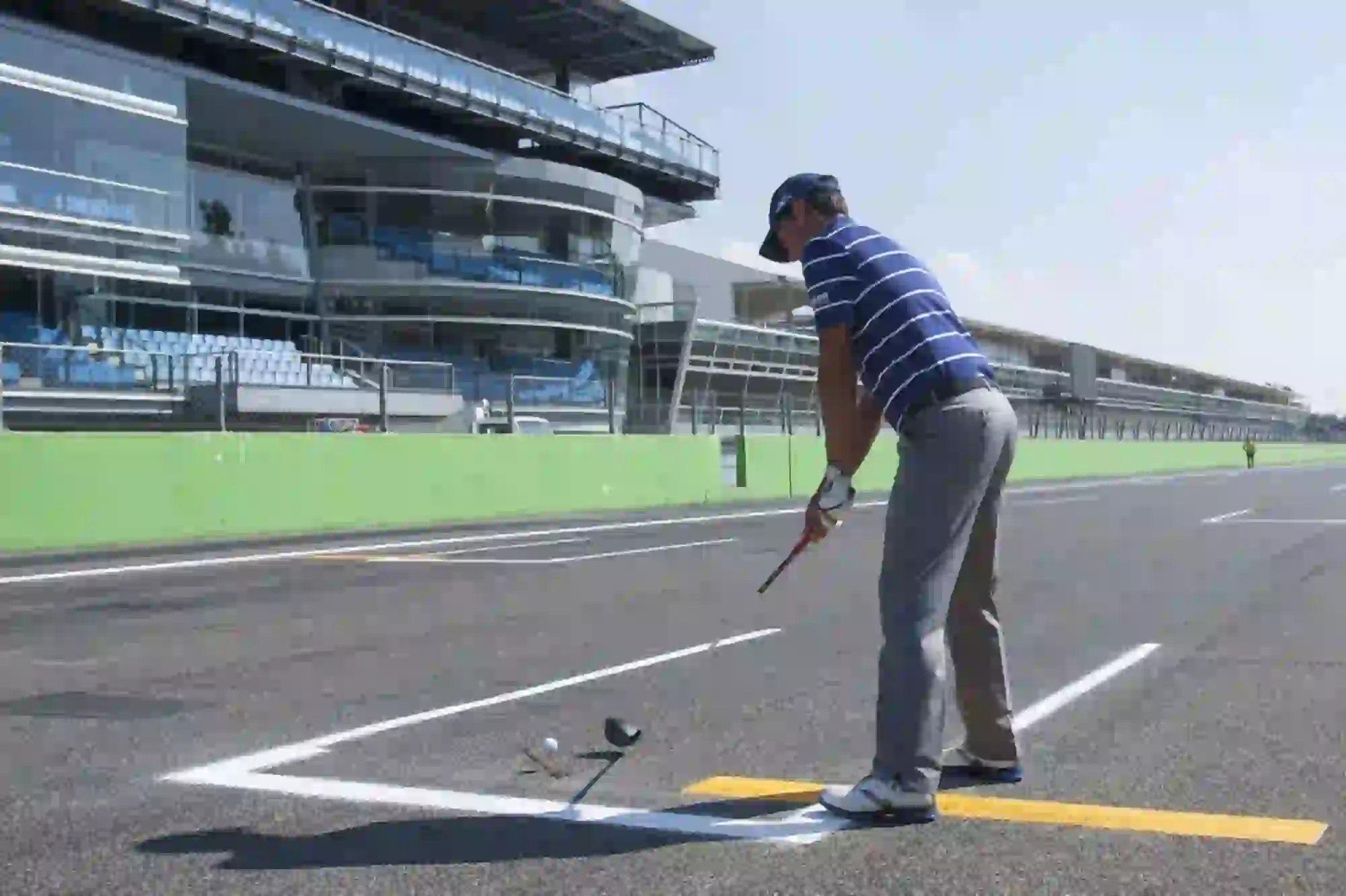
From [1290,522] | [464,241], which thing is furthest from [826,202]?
[464,241]

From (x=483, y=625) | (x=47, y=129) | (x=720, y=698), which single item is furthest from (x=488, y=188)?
(x=720, y=698)

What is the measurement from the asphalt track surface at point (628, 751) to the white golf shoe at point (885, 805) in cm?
8

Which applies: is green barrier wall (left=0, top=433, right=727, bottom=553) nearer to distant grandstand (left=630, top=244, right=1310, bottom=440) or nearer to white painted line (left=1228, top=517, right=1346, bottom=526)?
distant grandstand (left=630, top=244, right=1310, bottom=440)

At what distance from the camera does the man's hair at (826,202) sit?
455 cm

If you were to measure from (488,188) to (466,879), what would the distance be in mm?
40400

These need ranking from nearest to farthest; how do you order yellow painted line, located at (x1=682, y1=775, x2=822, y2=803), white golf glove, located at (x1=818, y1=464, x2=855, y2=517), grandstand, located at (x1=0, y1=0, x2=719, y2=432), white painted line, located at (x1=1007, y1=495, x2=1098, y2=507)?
white golf glove, located at (x1=818, y1=464, x2=855, y2=517) → yellow painted line, located at (x1=682, y1=775, x2=822, y2=803) → grandstand, located at (x1=0, y1=0, x2=719, y2=432) → white painted line, located at (x1=1007, y1=495, x2=1098, y2=507)

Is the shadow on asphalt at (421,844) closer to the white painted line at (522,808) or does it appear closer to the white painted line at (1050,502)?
the white painted line at (522,808)

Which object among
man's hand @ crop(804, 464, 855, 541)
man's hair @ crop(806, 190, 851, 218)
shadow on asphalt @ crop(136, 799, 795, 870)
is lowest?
shadow on asphalt @ crop(136, 799, 795, 870)

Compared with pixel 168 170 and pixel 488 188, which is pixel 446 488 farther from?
pixel 488 188

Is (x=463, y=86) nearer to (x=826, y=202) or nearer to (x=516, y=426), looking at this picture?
(x=516, y=426)

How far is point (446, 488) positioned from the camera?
23.4 metres

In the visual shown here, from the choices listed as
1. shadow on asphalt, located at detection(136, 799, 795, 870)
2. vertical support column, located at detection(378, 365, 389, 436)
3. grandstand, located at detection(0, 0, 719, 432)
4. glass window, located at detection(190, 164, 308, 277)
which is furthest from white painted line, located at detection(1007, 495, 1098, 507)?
shadow on asphalt, located at detection(136, 799, 795, 870)

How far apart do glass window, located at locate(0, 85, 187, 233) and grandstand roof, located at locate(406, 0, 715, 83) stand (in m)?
15.1

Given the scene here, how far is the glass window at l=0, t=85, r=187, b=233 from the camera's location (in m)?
26.9
